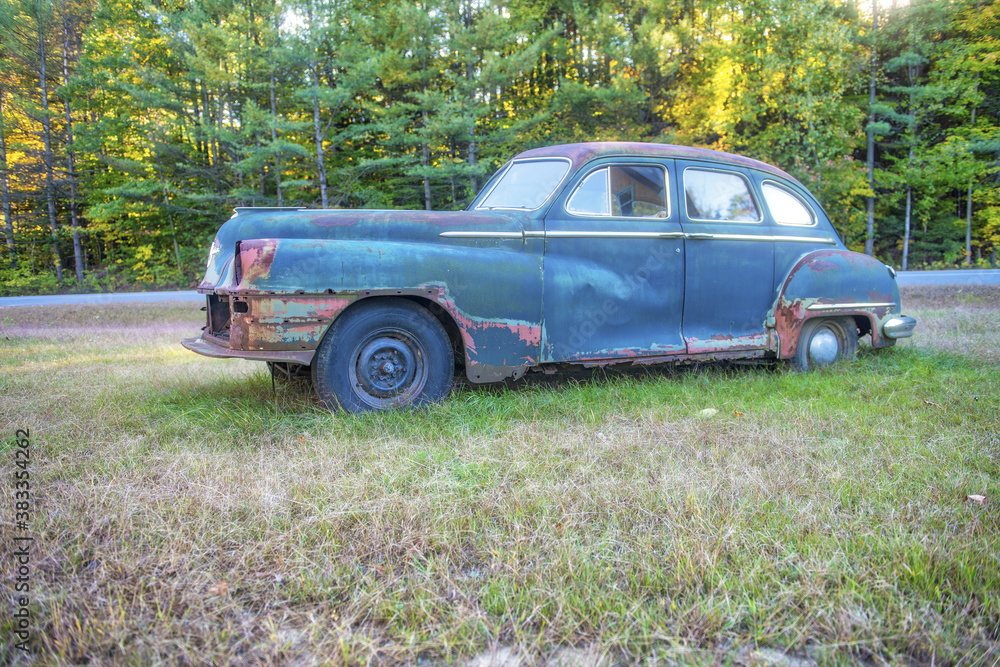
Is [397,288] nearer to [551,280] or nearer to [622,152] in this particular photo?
[551,280]

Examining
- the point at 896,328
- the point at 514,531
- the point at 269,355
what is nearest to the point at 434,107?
the point at 896,328

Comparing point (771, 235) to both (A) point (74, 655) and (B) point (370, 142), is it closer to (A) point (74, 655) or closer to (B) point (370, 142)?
(A) point (74, 655)

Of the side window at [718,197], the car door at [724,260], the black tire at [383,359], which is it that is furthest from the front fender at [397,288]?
the side window at [718,197]

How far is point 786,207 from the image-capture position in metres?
4.94

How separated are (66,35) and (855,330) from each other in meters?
25.0

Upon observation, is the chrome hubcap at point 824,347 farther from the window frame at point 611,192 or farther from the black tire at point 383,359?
the black tire at point 383,359

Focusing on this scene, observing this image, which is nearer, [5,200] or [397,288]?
[397,288]

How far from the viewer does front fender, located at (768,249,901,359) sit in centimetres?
468

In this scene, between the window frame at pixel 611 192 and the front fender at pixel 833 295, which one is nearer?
the window frame at pixel 611 192

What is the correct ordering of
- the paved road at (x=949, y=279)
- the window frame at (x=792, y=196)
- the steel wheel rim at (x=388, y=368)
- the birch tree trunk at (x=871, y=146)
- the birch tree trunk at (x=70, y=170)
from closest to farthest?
the steel wheel rim at (x=388, y=368) → the window frame at (x=792, y=196) → the paved road at (x=949, y=279) → the birch tree trunk at (x=871, y=146) → the birch tree trunk at (x=70, y=170)

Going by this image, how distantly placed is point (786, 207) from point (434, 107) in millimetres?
12927

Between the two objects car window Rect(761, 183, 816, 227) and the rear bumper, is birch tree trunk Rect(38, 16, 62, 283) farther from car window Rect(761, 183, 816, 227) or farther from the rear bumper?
car window Rect(761, 183, 816, 227)

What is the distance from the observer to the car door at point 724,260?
438cm

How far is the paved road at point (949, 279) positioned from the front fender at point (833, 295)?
30.5ft
